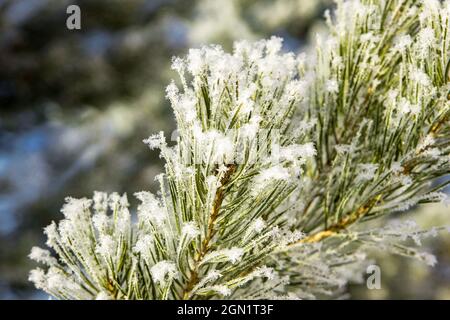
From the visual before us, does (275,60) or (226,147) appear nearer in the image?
(226,147)

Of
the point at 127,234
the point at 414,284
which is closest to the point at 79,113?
the point at 414,284

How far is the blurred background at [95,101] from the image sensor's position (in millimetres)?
3420

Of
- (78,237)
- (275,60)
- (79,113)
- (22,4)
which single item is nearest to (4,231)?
(79,113)

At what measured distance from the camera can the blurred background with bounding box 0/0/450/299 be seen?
3.42 m

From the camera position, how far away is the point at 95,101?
388 centimetres

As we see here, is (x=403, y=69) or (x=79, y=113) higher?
(x=79, y=113)

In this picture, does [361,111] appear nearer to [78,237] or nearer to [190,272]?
[190,272]

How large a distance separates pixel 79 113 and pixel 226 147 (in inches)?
129

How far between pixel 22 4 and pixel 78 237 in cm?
322
